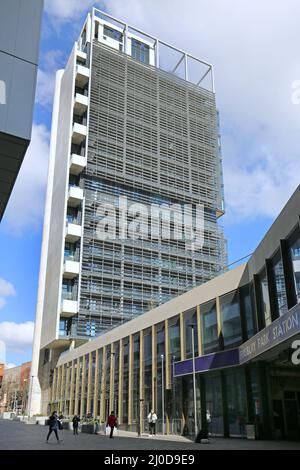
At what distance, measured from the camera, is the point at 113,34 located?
3295 inches

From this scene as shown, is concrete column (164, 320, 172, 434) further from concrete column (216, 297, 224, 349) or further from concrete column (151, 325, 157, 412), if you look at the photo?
concrete column (216, 297, 224, 349)

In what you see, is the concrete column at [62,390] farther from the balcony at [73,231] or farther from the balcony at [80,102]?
the balcony at [80,102]

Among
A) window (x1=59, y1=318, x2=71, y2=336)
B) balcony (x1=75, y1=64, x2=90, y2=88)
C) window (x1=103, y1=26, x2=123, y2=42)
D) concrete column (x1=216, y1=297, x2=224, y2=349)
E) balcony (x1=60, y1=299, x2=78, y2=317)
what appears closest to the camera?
concrete column (x1=216, y1=297, x2=224, y2=349)

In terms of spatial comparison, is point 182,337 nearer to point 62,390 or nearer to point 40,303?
point 62,390

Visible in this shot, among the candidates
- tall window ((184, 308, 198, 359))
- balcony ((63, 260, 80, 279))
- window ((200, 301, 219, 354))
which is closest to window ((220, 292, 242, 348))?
window ((200, 301, 219, 354))

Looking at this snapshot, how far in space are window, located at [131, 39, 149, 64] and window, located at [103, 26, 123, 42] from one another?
2.31 metres

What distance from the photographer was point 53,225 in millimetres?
73188

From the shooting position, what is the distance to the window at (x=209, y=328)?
28.0 metres

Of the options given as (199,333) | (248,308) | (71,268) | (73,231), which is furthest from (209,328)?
(73,231)

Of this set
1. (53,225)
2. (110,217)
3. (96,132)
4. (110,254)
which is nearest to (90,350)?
(110,254)

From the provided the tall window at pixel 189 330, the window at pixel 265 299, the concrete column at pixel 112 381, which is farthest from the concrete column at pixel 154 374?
the window at pixel 265 299

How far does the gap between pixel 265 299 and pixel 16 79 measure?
15.6m

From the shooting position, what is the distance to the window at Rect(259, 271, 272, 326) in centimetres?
2261
